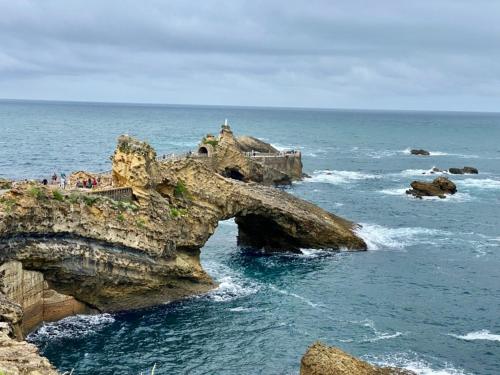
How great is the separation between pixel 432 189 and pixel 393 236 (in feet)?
90.1

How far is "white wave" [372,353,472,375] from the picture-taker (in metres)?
34.8

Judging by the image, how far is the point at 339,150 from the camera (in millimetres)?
166500

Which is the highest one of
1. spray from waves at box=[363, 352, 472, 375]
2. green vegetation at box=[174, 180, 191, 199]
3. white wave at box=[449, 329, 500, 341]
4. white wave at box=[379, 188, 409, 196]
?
green vegetation at box=[174, 180, 191, 199]

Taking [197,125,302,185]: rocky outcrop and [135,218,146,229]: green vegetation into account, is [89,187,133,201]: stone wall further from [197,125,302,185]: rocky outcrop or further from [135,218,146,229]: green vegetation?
[197,125,302,185]: rocky outcrop

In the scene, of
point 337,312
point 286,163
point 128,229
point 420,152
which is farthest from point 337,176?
point 128,229

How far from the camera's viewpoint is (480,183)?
106375 mm

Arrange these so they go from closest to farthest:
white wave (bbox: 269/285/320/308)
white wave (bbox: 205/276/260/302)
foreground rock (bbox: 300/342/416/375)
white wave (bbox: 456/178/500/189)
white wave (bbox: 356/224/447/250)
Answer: foreground rock (bbox: 300/342/416/375) → white wave (bbox: 269/285/320/308) → white wave (bbox: 205/276/260/302) → white wave (bbox: 356/224/447/250) → white wave (bbox: 456/178/500/189)

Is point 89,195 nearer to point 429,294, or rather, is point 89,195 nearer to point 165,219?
point 165,219

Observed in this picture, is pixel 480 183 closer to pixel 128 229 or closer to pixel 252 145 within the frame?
pixel 252 145

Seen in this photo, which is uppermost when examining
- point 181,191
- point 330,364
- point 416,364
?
point 181,191

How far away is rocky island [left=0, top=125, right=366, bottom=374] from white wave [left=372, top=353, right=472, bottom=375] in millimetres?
15886

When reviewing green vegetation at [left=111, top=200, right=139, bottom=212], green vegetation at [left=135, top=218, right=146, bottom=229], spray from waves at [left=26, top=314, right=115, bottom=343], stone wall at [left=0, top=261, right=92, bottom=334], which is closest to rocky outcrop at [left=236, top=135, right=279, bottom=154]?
green vegetation at [left=111, top=200, right=139, bottom=212]

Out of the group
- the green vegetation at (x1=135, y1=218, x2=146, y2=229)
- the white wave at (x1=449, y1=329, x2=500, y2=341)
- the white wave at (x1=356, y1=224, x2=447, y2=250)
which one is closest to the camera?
the white wave at (x1=449, y1=329, x2=500, y2=341)

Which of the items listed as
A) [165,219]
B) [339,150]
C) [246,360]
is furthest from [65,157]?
[246,360]
